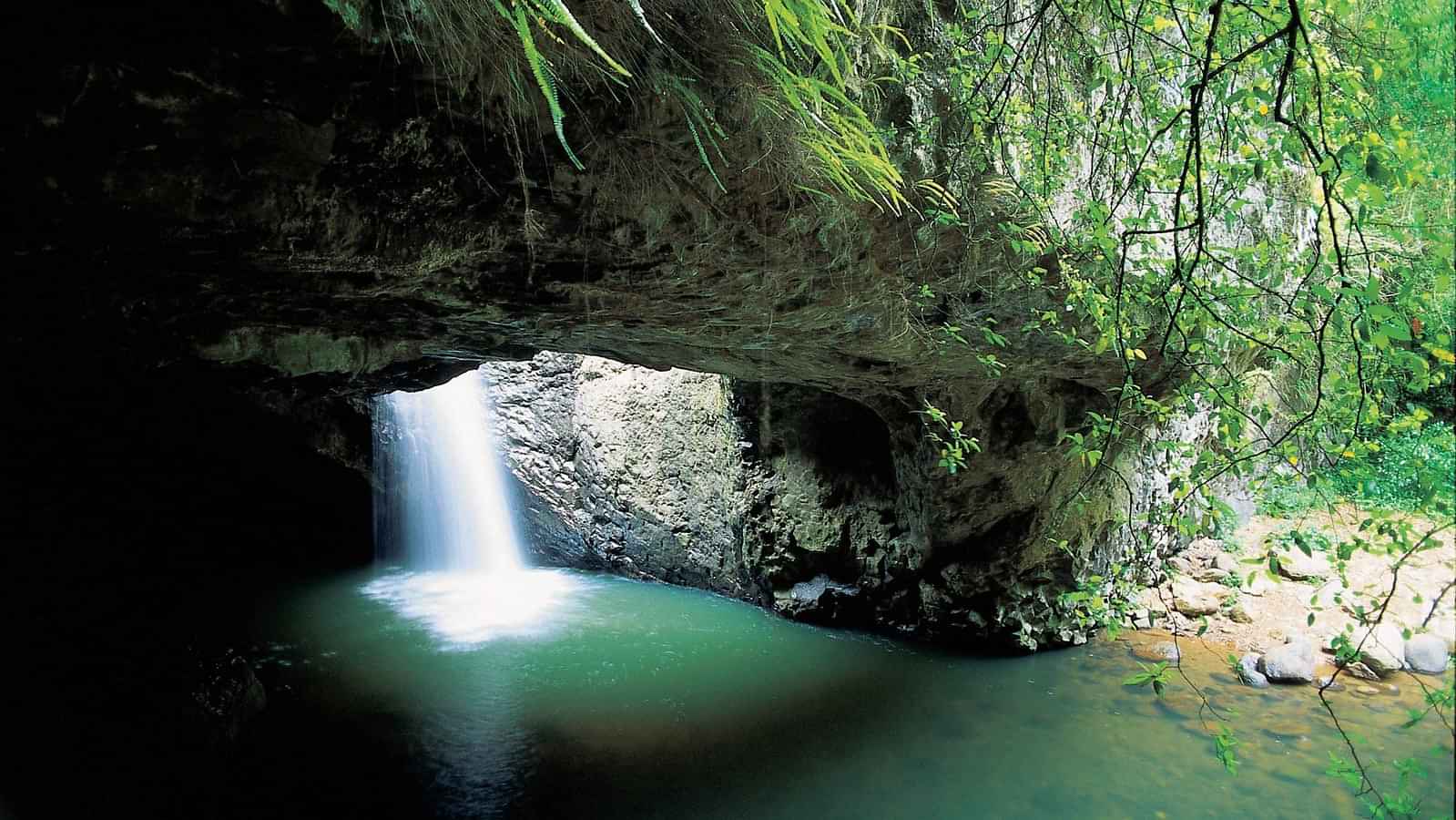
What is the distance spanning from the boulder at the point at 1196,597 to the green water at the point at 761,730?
3.09ft

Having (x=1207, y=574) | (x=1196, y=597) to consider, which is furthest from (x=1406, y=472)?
(x=1207, y=574)

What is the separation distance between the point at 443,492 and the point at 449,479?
19cm

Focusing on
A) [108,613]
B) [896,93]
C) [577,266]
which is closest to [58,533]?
[108,613]

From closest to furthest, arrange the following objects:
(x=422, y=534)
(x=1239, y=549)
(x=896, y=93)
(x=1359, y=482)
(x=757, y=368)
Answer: (x=1359, y=482), (x=896, y=93), (x=757, y=368), (x=1239, y=549), (x=422, y=534)

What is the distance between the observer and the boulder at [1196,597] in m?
7.58

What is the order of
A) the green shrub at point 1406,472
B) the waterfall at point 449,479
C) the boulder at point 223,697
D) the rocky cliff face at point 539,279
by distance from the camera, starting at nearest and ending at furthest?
the green shrub at point 1406,472
the rocky cliff face at point 539,279
the boulder at point 223,697
the waterfall at point 449,479

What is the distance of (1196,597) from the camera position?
7.80 metres

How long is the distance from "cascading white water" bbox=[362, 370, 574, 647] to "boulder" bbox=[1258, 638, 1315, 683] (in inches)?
288

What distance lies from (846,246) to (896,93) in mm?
693

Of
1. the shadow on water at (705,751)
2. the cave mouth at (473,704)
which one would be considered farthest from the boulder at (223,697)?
the shadow on water at (705,751)

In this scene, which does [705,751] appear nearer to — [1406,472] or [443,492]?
[1406,472]

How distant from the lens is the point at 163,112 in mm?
2068

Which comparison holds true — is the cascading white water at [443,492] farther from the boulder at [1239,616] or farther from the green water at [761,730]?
the boulder at [1239,616]

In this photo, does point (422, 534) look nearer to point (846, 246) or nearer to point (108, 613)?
point (108, 613)
